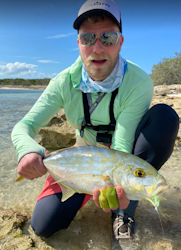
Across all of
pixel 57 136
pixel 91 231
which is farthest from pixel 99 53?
pixel 57 136

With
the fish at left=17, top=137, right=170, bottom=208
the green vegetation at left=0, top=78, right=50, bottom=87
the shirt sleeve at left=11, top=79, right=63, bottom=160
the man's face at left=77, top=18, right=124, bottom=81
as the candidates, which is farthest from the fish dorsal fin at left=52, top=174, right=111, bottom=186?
the green vegetation at left=0, top=78, right=50, bottom=87

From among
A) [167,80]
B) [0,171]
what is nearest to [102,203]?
[0,171]

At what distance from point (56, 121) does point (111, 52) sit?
292 centimetres

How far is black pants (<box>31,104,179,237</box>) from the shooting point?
6.59 feet

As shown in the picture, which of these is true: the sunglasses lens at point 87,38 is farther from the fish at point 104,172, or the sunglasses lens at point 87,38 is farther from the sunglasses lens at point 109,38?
the fish at point 104,172

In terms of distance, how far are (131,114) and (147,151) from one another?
481 mm

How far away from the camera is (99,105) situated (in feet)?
7.80

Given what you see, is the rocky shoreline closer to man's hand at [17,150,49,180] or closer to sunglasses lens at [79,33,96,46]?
man's hand at [17,150,49,180]

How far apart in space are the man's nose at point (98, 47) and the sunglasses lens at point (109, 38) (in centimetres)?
5

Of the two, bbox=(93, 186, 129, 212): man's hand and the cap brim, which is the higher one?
the cap brim

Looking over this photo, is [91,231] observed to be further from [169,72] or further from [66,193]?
[169,72]

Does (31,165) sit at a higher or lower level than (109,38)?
lower

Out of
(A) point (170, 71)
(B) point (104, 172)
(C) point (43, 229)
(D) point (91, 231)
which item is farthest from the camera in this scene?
(A) point (170, 71)

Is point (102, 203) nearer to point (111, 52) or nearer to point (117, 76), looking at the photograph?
point (117, 76)
